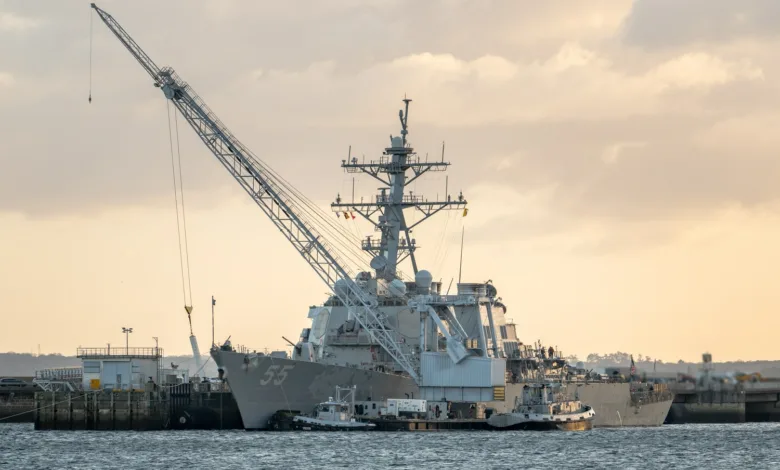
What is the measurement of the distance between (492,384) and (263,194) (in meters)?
17.3

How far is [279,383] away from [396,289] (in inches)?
433

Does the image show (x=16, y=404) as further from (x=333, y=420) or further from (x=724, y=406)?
(x=724, y=406)

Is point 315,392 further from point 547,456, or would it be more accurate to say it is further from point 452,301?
point 547,456

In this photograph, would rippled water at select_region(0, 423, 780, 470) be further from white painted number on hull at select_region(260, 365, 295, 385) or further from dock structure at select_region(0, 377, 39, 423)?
dock structure at select_region(0, 377, 39, 423)

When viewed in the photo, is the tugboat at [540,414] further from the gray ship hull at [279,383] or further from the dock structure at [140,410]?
the dock structure at [140,410]

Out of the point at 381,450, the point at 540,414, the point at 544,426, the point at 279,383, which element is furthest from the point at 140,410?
the point at 544,426

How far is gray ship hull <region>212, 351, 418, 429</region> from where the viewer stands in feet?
289

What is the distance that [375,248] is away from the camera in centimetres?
10031

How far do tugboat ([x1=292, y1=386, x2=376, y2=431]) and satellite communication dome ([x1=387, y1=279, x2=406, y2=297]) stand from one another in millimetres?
10311

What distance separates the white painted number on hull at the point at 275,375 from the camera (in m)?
88.6

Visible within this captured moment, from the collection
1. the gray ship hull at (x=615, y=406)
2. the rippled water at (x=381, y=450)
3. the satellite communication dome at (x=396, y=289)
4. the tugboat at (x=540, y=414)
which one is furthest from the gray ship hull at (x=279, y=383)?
the gray ship hull at (x=615, y=406)

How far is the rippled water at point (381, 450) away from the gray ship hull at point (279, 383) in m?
1.74

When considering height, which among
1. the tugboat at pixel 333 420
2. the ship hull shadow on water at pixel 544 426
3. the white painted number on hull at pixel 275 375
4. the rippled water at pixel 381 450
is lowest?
the rippled water at pixel 381 450

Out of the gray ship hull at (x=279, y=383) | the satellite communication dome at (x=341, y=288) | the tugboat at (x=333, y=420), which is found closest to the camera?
the tugboat at (x=333, y=420)
